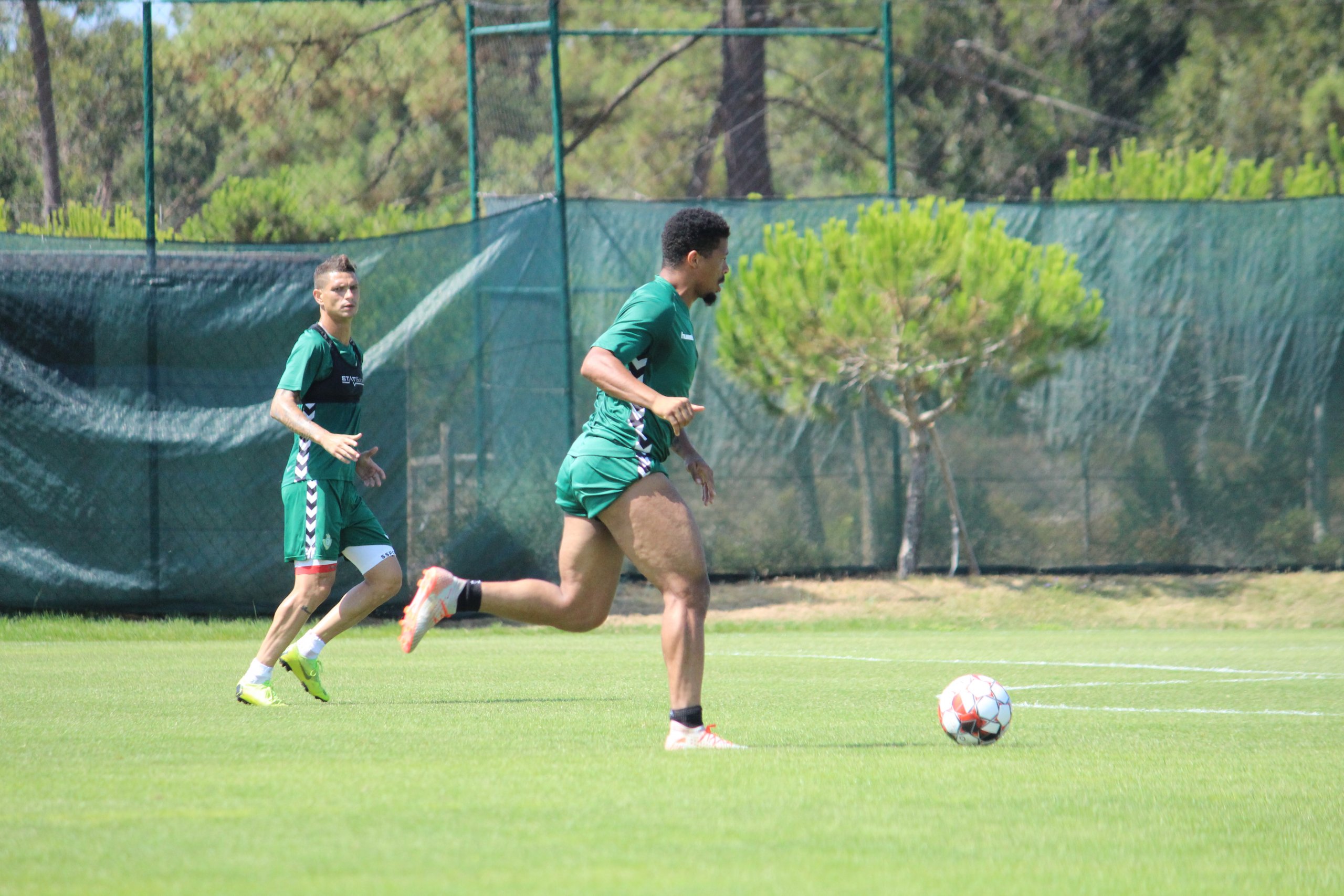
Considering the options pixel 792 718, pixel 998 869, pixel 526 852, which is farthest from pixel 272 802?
pixel 792 718

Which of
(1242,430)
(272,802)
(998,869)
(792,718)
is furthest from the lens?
(1242,430)

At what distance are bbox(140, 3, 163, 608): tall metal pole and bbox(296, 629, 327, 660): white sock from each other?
560 centimetres

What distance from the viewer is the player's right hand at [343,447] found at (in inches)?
271

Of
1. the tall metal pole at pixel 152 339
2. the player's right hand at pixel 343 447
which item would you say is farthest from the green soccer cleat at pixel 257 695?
the tall metal pole at pixel 152 339

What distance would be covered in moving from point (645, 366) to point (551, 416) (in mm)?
8087

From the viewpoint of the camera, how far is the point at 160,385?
12.8 meters

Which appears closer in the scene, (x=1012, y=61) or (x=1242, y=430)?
(x=1242, y=430)

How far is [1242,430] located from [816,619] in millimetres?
4719

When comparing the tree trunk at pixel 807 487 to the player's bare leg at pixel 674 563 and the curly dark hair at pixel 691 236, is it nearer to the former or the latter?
the curly dark hair at pixel 691 236

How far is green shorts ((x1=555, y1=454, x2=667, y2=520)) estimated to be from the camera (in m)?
5.55

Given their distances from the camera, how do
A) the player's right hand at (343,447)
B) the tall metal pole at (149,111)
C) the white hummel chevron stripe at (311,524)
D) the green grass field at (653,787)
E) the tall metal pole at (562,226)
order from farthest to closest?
1. the tall metal pole at (562,226)
2. the tall metal pole at (149,111)
3. the white hummel chevron stripe at (311,524)
4. the player's right hand at (343,447)
5. the green grass field at (653,787)

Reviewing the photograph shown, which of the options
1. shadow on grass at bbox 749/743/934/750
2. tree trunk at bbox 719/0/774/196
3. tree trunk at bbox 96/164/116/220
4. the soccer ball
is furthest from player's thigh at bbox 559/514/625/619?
tree trunk at bbox 719/0/774/196

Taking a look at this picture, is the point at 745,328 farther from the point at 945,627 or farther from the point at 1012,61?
the point at 1012,61

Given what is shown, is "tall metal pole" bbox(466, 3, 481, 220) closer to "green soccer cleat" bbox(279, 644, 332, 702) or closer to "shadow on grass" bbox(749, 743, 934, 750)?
"green soccer cleat" bbox(279, 644, 332, 702)
